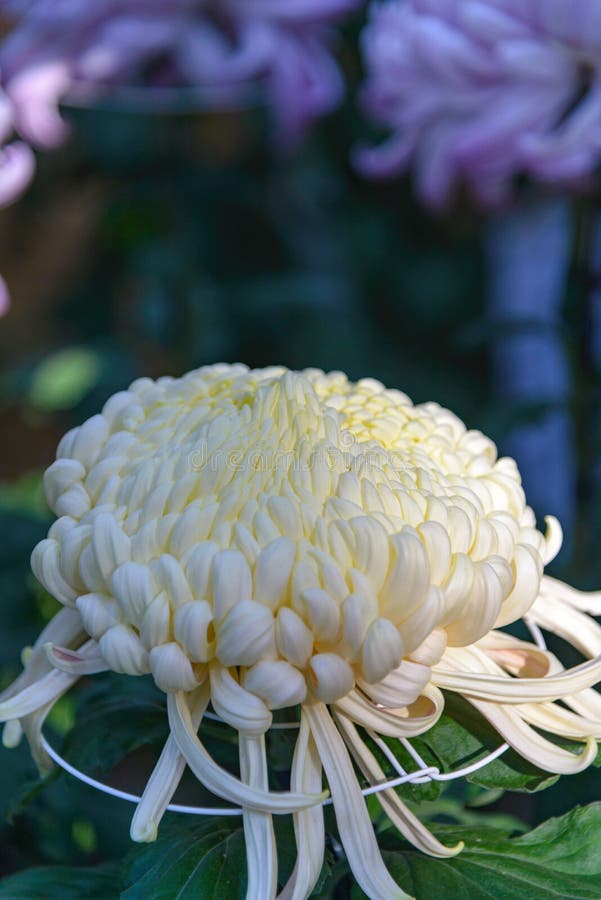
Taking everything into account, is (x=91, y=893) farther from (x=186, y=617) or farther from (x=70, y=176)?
(x=70, y=176)

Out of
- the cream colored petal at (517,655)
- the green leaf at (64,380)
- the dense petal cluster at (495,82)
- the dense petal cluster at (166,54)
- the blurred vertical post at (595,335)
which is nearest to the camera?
the cream colored petal at (517,655)

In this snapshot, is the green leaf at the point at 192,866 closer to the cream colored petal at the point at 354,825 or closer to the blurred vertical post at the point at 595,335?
the cream colored petal at the point at 354,825

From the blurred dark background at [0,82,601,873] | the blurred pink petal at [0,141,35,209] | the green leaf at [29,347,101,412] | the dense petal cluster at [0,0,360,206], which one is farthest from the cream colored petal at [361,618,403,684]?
the green leaf at [29,347,101,412]

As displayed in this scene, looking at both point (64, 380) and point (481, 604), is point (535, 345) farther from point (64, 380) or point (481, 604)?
point (481, 604)

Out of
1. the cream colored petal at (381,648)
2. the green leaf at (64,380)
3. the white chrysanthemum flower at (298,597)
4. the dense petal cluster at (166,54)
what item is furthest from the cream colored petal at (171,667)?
the green leaf at (64,380)

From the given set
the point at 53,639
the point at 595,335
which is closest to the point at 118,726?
the point at 53,639

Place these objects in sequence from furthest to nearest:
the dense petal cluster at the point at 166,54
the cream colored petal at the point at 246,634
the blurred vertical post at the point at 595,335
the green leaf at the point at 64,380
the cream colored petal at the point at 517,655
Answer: the green leaf at the point at 64,380
the dense petal cluster at the point at 166,54
the blurred vertical post at the point at 595,335
the cream colored petal at the point at 517,655
the cream colored petal at the point at 246,634
